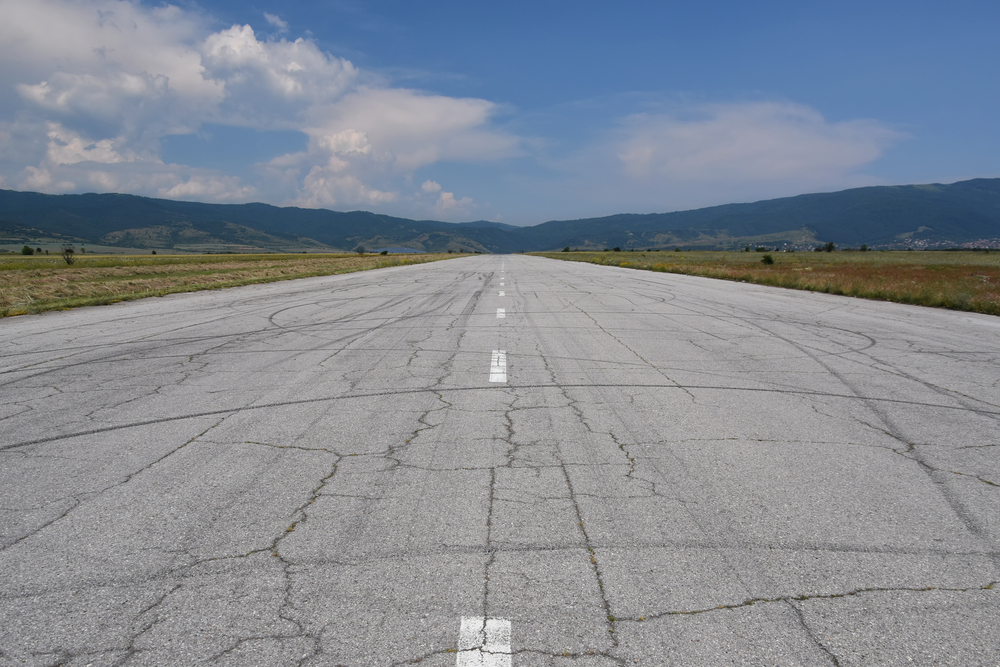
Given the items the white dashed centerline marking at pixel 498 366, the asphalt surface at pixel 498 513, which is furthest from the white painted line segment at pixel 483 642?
the white dashed centerline marking at pixel 498 366

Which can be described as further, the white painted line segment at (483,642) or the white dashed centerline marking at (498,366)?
the white dashed centerline marking at (498,366)

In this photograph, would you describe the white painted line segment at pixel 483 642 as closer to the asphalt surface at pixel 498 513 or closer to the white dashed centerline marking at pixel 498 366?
the asphalt surface at pixel 498 513

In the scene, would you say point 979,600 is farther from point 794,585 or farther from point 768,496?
point 768,496

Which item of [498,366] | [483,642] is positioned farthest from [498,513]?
[498,366]

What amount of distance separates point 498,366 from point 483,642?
5095 mm

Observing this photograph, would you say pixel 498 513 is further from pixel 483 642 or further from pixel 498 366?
pixel 498 366

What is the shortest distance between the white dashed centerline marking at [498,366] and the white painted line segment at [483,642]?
13.9 ft

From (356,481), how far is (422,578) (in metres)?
1.26

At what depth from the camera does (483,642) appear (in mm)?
2209

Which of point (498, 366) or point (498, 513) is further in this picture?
point (498, 366)

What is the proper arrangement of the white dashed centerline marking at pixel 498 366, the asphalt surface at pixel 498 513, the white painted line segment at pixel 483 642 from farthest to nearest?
the white dashed centerline marking at pixel 498 366 < the asphalt surface at pixel 498 513 < the white painted line segment at pixel 483 642

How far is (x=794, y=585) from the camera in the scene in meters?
2.63

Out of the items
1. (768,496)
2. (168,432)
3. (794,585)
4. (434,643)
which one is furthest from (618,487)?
(168,432)

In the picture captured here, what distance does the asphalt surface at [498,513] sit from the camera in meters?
2.28
